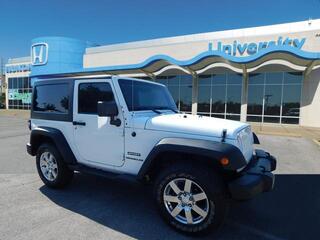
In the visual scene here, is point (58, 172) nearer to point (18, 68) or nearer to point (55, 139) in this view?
point (55, 139)

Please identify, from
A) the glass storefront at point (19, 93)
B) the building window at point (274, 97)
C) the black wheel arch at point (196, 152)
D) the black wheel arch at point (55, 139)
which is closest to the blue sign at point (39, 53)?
the glass storefront at point (19, 93)

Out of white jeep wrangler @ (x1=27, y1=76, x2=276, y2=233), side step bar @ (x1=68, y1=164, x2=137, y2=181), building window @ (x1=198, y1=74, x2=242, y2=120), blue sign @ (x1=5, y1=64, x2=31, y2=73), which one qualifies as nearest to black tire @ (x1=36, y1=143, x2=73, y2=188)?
white jeep wrangler @ (x1=27, y1=76, x2=276, y2=233)

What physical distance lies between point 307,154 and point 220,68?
1316 cm

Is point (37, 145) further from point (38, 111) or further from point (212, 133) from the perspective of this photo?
point (212, 133)

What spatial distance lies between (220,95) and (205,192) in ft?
63.0

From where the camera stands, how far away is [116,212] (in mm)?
4039

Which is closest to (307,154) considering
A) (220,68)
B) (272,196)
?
(272,196)

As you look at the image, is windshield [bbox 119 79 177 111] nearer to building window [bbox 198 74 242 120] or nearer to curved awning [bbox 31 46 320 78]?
curved awning [bbox 31 46 320 78]

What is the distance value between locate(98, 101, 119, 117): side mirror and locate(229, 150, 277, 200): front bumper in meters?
1.87

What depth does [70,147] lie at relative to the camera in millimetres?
4680

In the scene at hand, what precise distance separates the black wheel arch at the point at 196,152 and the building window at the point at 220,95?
1846 cm

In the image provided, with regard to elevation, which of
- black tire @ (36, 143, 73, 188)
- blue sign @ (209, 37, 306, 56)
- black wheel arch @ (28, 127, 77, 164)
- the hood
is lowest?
black tire @ (36, 143, 73, 188)

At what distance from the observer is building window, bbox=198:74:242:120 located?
21.0 m

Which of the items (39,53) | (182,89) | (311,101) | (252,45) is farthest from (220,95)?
(39,53)
